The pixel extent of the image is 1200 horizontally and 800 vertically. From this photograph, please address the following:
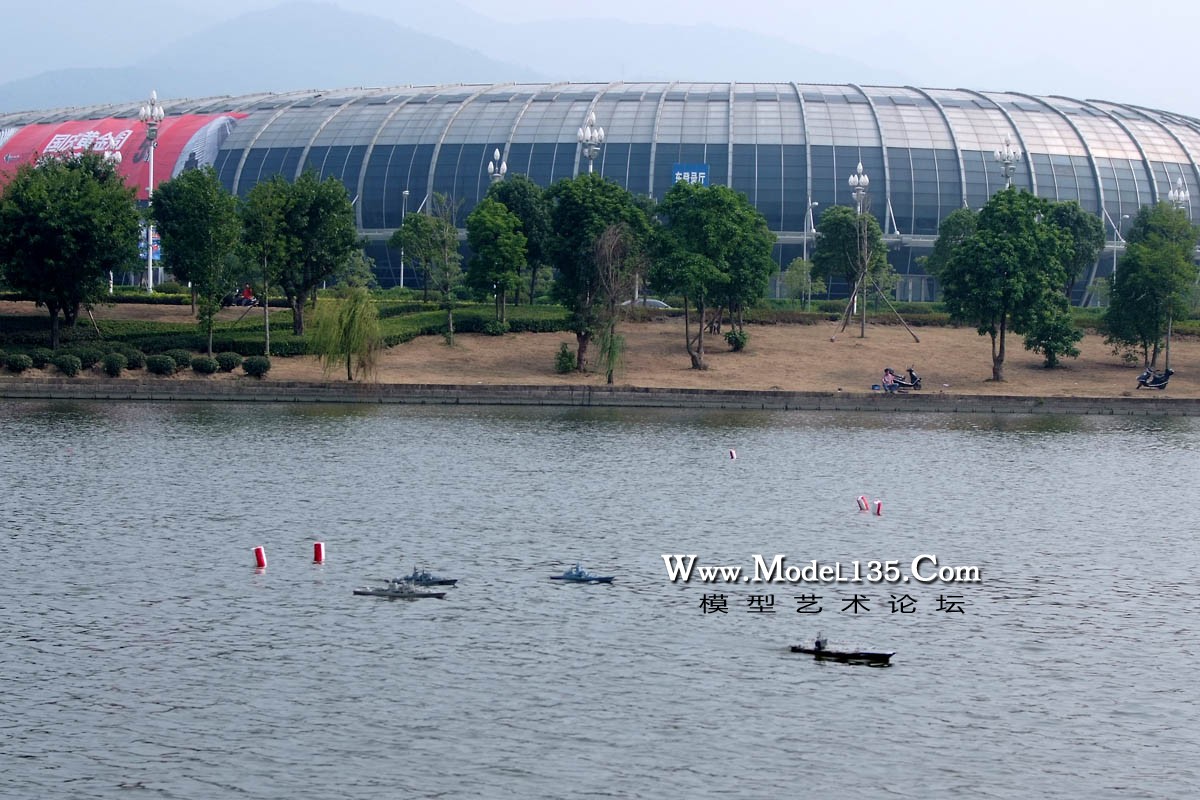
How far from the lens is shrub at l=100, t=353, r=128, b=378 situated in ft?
218

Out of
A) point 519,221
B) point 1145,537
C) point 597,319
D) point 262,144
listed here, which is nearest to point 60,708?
point 1145,537

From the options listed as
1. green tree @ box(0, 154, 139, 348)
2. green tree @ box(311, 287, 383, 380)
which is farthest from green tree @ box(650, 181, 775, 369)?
green tree @ box(0, 154, 139, 348)

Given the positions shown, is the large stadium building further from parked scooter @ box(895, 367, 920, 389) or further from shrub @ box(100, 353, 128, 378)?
shrub @ box(100, 353, 128, 378)

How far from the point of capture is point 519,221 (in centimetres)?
8200

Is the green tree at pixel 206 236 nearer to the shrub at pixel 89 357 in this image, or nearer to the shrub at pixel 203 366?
the shrub at pixel 203 366

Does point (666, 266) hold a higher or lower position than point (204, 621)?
higher

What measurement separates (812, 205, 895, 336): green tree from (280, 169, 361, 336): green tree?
29293mm

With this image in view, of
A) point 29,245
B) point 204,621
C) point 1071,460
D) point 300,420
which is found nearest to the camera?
point 204,621

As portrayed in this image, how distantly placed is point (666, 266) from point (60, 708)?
55.6m

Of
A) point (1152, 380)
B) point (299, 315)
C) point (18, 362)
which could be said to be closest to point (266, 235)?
point (299, 315)

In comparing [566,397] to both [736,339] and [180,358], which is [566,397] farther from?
[180,358]

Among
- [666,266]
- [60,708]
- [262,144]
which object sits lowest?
[60,708]

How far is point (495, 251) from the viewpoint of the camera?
7956 centimetres

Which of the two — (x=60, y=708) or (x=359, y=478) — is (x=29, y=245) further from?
(x=60, y=708)
